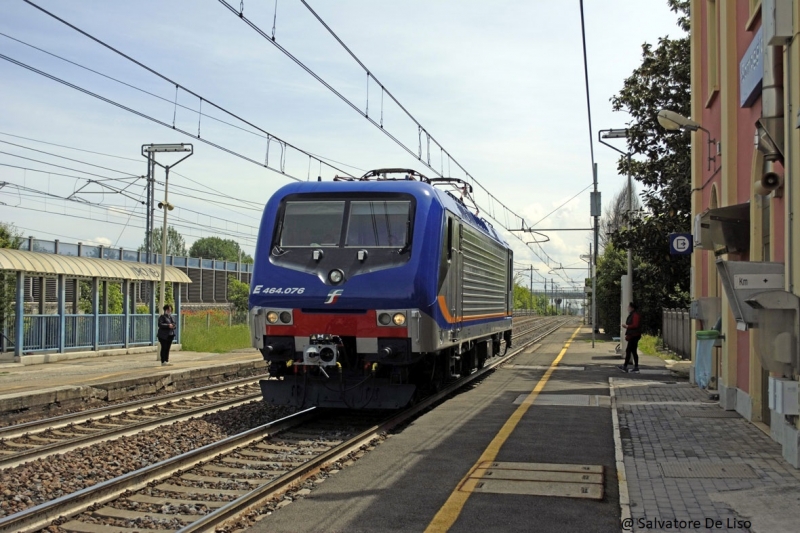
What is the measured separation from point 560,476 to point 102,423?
6.74 m

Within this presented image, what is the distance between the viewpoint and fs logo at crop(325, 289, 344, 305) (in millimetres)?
10945

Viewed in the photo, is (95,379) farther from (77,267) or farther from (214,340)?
(214,340)

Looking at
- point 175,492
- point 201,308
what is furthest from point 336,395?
point 201,308

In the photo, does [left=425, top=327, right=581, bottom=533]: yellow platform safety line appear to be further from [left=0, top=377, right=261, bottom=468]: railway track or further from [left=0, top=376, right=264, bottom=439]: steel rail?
[left=0, top=376, right=264, bottom=439]: steel rail

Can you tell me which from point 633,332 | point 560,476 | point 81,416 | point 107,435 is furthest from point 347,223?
point 633,332

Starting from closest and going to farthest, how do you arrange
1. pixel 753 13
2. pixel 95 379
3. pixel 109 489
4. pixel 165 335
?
1. pixel 109 489
2. pixel 753 13
3. pixel 95 379
4. pixel 165 335

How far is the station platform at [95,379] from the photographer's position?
13.0 meters

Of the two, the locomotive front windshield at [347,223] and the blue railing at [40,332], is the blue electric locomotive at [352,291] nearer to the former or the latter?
the locomotive front windshield at [347,223]

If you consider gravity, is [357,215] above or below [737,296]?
above

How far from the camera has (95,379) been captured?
1556 centimetres

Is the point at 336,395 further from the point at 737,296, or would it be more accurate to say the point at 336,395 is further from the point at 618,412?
the point at 737,296

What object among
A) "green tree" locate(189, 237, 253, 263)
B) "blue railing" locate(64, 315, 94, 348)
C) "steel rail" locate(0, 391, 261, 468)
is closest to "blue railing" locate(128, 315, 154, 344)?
"blue railing" locate(64, 315, 94, 348)

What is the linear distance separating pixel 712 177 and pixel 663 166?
1102cm

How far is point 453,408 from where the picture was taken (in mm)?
12875
